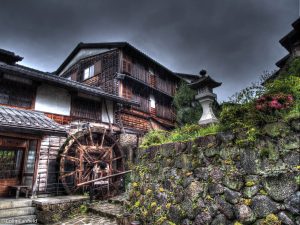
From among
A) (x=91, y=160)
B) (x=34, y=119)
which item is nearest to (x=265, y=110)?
(x=34, y=119)

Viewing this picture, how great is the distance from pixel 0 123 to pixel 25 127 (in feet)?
2.76

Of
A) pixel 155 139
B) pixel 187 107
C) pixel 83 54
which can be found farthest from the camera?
pixel 83 54

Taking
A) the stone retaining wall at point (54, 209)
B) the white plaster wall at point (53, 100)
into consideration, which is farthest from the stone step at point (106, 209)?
the white plaster wall at point (53, 100)

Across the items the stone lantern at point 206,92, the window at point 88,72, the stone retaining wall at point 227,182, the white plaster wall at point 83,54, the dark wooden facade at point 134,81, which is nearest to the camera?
the stone retaining wall at point 227,182

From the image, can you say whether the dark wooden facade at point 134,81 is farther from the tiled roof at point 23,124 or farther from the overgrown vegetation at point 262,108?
the overgrown vegetation at point 262,108

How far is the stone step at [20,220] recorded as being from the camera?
742cm

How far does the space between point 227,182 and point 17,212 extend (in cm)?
791

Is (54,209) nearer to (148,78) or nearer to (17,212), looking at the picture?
(17,212)

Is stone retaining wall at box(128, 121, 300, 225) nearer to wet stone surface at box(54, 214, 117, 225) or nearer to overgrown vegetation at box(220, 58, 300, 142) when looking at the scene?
overgrown vegetation at box(220, 58, 300, 142)

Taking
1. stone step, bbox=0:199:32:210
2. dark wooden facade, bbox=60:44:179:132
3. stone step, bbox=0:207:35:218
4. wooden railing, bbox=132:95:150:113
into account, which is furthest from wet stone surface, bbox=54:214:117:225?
wooden railing, bbox=132:95:150:113

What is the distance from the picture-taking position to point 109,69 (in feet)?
60.0

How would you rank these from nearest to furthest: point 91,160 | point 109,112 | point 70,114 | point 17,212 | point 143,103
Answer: point 17,212, point 91,160, point 70,114, point 109,112, point 143,103

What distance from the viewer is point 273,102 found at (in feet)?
11.6

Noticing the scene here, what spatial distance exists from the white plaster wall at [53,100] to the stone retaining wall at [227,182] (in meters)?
8.68
